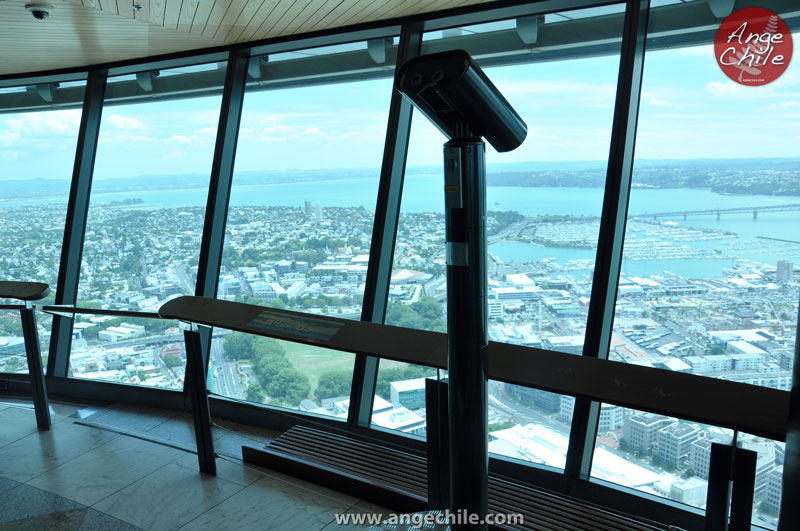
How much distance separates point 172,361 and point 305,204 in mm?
1800

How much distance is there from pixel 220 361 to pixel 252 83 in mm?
2301

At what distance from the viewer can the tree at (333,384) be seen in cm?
409

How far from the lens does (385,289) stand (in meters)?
4.07

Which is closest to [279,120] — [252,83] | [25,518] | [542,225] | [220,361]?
[252,83]

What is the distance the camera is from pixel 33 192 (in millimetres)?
5605

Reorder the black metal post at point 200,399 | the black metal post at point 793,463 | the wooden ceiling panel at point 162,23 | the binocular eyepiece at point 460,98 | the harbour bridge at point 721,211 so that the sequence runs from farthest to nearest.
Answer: the wooden ceiling panel at point 162,23 < the black metal post at point 200,399 < the harbour bridge at point 721,211 < the binocular eyepiece at point 460,98 < the black metal post at point 793,463

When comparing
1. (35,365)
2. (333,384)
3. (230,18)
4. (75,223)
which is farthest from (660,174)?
(75,223)

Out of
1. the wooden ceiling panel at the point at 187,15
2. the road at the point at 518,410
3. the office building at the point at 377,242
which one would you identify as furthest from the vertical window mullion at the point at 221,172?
the road at the point at 518,410

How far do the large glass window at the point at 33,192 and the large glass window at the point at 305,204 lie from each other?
1931 millimetres

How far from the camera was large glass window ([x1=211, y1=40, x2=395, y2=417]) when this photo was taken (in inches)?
166

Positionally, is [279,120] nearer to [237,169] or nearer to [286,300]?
[237,169]

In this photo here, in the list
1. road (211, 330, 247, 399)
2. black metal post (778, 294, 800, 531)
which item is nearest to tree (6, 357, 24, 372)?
road (211, 330, 247, 399)

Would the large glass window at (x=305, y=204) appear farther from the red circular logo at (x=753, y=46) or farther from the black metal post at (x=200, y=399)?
the red circular logo at (x=753, y=46)

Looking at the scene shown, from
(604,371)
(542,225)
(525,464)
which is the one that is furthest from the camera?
(542,225)
